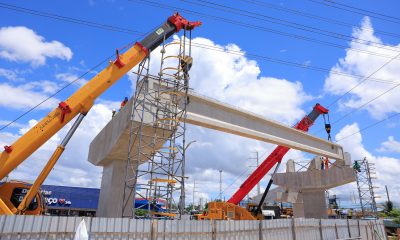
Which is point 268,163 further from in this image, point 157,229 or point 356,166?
point 157,229

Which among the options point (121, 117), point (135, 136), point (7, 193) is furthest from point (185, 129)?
point (7, 193)

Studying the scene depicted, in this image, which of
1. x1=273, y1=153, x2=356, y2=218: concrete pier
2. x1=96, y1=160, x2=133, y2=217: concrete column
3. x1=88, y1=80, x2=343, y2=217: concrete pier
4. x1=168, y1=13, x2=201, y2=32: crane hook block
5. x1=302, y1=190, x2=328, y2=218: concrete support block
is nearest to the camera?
x1=88, y1=80, x2=343, y2=217: concrete pier

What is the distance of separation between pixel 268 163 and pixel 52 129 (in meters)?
18.0

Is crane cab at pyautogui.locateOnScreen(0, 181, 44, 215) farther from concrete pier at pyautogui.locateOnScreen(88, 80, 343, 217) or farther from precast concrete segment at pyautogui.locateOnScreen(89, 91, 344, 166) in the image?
precast concrete segment at pyautogui.locateOnScreen(89, 91, 344, 166)

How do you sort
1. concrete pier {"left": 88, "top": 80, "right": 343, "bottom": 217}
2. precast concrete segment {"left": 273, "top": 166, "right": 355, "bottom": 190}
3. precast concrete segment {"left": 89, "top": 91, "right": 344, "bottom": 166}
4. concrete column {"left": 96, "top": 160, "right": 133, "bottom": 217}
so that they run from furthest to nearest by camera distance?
1. precast concrete segment {"left": 273, "top": 166, "right": 355, "bottom": 190}
2. concrete column {"left": 96, "top": 160, "right": 133, "bottom": 217}
3. precast concrete segment {"left": 89, "top": 91, "right": 344, "bottom": 166}
4. concrete pier {"left": 88, "top": 80, "right": 343, "bottom": 217}

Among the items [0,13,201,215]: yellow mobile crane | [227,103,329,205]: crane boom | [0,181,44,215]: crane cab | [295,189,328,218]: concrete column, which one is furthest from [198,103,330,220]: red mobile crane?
[0,13,201,215]: yellow mobile crane

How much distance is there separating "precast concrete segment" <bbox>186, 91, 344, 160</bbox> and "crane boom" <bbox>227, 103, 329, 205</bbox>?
3.33 meters

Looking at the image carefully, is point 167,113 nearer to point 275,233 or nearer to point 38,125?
point 38,125

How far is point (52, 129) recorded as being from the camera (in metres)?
12.8

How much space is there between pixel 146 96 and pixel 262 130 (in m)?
8.38

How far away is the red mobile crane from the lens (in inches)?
814

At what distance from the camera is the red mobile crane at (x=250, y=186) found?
20688 mm

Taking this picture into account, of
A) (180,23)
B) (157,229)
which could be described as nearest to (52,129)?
(157,229)

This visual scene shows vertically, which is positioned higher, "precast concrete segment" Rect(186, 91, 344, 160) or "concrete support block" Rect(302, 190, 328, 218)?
"precast concrete segment" Rect(186, 91, 344, 160)
